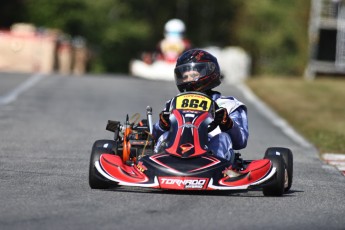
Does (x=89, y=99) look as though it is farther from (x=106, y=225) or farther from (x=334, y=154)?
(x=106, y=225)

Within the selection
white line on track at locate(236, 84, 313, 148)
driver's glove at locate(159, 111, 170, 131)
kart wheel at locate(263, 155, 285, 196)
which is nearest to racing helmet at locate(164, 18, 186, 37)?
white line on track at locate(236, 84, 313, 148)

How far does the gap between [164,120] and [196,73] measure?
55cm

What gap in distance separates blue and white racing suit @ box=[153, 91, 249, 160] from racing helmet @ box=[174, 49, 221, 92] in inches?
8.7

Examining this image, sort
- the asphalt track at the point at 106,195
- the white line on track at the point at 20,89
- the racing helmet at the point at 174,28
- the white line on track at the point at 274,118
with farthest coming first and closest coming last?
1. the racing helmet at the point at 174,28
2. the white line on track at the point at 20,89
3. the white line on track at the point at 274,118
4. the asphalt track at the point at 106,195

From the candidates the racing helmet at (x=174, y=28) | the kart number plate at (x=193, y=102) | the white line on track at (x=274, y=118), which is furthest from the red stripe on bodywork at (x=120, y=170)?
the racing helmet at (x=174, y=28)

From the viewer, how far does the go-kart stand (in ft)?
29.1

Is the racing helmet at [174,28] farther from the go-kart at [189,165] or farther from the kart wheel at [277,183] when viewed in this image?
the kart wheel at [277,183]

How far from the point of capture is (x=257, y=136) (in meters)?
16.2

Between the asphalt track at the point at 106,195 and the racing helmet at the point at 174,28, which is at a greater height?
the asphalt track at the point at 106,195

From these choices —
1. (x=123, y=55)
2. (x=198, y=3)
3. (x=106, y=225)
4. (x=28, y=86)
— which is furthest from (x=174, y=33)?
(x=198, y=3)

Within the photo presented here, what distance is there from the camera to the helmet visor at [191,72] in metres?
9.92

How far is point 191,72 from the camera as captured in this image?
391 inches

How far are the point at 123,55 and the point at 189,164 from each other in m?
53.5

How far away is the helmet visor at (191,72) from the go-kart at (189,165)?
0.39 meters
